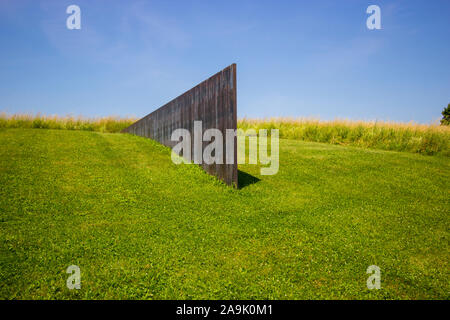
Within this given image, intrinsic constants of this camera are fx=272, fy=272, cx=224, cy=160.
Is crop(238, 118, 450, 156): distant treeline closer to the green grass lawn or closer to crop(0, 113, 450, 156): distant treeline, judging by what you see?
crop(0, 113, 450, 156): distant treeline

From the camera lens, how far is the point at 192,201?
5.91 metres

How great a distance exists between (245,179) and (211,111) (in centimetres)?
212

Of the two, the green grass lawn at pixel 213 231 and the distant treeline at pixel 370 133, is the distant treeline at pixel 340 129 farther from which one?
the green grass lawn at pixel 213 231

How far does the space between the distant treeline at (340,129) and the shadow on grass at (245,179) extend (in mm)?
8286

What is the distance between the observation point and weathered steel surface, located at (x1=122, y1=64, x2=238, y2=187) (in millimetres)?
6715

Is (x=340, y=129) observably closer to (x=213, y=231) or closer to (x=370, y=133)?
(x=370, y=133)

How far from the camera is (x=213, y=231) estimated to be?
4613mm

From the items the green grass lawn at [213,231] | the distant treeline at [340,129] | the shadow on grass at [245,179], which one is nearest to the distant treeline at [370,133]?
the distant treeline at [340,129]

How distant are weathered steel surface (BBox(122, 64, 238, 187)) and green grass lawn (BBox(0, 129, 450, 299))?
1.83ft

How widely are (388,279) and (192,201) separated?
375cm

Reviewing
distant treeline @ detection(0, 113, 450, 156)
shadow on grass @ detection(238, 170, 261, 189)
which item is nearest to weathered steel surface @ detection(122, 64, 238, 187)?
shadow on grass @ detection(238, 170, 261, 189)

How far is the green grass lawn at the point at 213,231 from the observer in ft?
10.9
